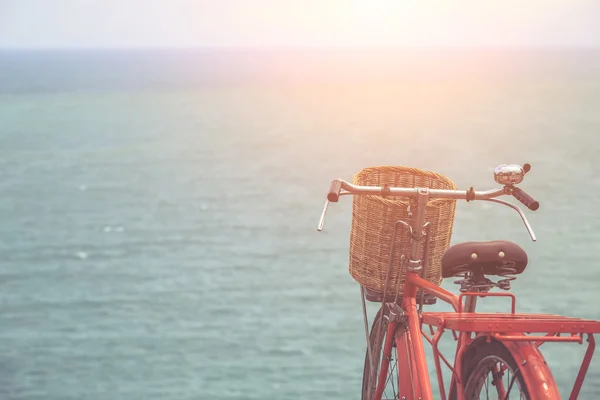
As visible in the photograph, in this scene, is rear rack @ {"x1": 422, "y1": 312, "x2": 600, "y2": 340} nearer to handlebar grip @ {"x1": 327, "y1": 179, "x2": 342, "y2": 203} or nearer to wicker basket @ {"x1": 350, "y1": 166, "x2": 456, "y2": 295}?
handlebar grip @ {"x1": 327, "y1": 179, "x2": 342, "y2": 203}

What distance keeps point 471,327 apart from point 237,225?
396 centimetres

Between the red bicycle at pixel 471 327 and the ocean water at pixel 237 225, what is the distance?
3.82 ft

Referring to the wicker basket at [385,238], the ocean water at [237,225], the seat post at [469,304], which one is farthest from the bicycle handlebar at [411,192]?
the ocean water at [237,225]

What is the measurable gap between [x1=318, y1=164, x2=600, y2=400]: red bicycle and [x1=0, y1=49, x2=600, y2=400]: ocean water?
45.8 inches

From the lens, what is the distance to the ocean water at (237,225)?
125 inches

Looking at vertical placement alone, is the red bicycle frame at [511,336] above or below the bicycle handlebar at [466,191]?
below

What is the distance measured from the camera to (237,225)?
5.26 meters

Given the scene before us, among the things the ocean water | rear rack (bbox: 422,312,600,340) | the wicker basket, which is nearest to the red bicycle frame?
rear rack (bbox: 422,312,600,340)

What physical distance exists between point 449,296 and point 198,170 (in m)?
5.55

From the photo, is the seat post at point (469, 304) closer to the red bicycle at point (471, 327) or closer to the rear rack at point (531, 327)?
the red bicycle at point (471, 327)

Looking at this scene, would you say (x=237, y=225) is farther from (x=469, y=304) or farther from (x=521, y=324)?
(x=521, y=324)

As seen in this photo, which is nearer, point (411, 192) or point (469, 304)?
point (469, 304)

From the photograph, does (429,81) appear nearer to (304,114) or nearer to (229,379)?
(304,114)

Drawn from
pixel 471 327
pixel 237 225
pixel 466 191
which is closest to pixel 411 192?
pixel 466 191
